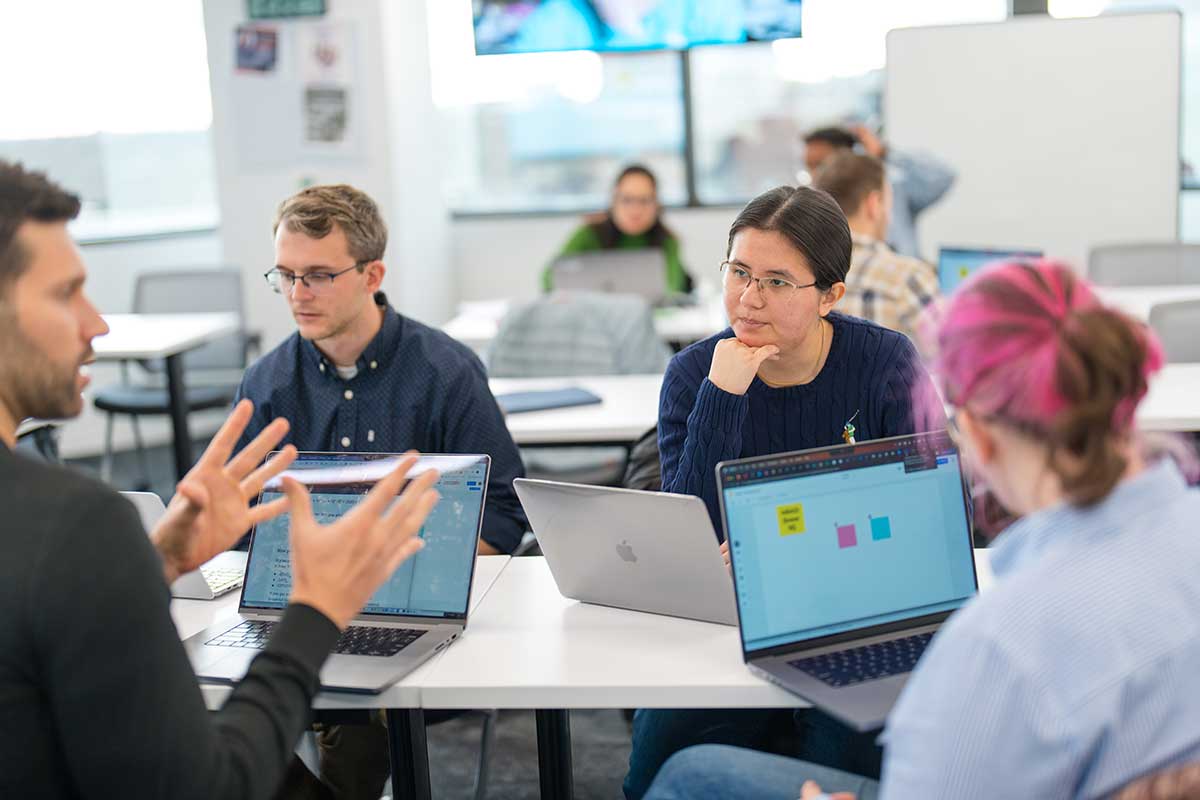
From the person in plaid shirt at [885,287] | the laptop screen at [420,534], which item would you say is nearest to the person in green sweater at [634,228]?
the person in plaid shirt at [885,287]

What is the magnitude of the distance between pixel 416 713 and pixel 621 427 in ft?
4.79

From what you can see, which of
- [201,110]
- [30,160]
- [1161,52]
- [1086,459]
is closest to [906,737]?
[1086,459]

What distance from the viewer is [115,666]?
111 cm

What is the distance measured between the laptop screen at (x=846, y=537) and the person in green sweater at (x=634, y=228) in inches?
142

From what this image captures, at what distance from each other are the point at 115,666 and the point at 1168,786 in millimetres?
916

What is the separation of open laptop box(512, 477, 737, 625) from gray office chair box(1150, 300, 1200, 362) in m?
2.21

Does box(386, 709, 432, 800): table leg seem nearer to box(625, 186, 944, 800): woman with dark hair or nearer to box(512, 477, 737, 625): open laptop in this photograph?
box(512, 477, 737, 625): open laptop

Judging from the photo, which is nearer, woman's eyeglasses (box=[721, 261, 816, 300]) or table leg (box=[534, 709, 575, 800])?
table leg (box=[534, 709, 575, 800])

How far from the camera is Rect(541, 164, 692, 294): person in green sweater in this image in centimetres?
540

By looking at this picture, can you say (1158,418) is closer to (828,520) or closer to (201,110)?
(828,520)

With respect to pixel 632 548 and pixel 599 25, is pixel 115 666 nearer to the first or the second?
pixel 632 548

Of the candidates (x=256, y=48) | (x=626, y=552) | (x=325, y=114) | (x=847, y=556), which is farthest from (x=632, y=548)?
(x=256, y=48)

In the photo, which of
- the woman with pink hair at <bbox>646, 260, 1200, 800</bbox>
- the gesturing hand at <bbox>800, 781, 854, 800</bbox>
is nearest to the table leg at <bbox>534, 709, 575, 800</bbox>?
the gesturing hand at <bbox>800, 781, 854, 800</bbox>

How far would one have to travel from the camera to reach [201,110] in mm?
6273
